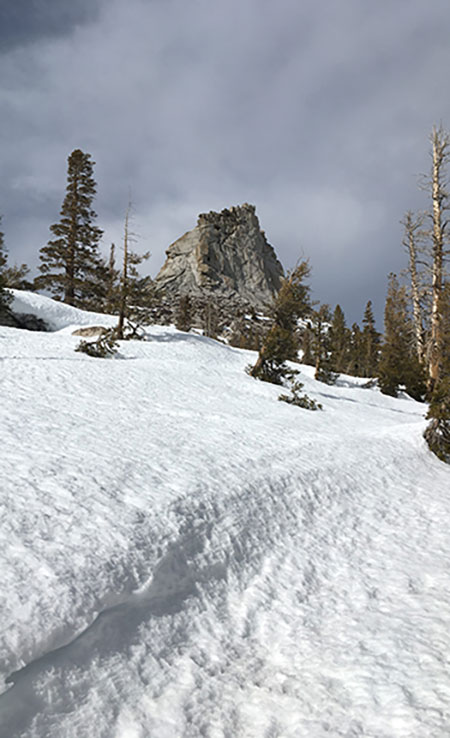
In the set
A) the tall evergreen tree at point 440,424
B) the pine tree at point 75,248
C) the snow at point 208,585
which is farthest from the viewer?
the pine tree at point 75,248

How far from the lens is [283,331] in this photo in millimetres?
16672

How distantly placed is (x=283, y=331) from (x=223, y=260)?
90466 mm

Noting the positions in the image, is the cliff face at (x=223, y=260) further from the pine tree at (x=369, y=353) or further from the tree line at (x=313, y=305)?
the tree line at (x=313, y=305)

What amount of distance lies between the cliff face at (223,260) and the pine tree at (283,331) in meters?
76.7

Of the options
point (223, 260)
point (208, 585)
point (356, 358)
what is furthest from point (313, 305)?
point (223, 260)

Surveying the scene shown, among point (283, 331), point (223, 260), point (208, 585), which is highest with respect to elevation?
point (223, 260)

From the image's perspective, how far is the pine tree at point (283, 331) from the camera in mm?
16531

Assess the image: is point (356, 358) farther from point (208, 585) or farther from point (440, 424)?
point (208, 585)

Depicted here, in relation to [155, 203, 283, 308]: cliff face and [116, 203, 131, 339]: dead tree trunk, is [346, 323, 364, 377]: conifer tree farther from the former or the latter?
[155, 203, 283, 308]: cliff face

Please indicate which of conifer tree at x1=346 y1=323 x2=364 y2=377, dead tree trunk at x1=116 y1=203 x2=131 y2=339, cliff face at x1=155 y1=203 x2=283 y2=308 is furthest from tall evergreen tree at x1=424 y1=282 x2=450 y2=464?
cliff face at x1=155 y1=203 x2=283 y2=308

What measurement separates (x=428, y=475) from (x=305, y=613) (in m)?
5.07

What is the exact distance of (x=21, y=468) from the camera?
3869 millimetres

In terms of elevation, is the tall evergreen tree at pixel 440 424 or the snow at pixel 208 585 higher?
the tall evergreen tree at pixel 440 424

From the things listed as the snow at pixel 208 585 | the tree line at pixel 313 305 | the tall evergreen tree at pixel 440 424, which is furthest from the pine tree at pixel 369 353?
the snow at pixel 208 585
